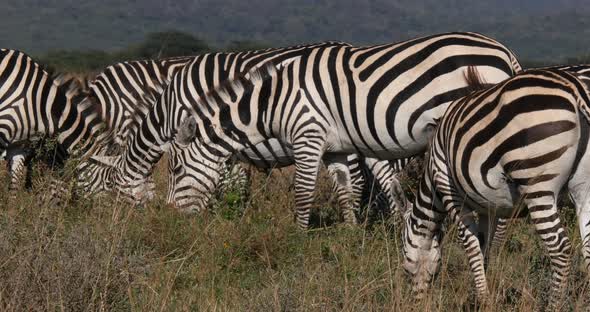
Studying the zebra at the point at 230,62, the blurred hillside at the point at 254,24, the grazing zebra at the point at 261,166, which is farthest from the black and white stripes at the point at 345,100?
the blurred hillside at the point at 254,24

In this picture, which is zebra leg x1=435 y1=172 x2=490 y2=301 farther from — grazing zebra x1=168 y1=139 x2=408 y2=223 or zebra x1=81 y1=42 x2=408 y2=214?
zebra x1=81 y1=42 x2=408 y2=214

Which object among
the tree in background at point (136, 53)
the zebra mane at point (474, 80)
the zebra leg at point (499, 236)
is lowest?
the zebra leg at point (499, 236)

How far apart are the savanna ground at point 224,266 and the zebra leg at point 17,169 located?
0.44 feet

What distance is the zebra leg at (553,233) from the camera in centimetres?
463

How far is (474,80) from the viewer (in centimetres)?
636

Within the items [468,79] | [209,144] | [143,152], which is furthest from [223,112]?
[468,79]

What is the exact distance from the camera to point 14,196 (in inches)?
293

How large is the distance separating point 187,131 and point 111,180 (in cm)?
134

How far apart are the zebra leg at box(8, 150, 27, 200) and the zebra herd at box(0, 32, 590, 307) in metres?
0.02

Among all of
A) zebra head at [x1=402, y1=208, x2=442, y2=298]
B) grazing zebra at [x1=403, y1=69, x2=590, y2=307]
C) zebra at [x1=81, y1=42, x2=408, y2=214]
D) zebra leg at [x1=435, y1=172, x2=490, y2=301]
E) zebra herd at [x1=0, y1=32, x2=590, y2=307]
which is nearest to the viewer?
grazing zebra at [x1=403, y1=69, x2=590, y2=307]

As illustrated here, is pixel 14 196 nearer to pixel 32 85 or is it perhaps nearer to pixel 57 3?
pixel 32 85

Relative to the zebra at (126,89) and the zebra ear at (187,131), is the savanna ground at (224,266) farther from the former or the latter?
the zebra at (126,89)

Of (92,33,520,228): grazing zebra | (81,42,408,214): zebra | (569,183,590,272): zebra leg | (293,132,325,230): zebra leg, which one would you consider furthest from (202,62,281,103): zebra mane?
(569,183,590,272): zebra leg

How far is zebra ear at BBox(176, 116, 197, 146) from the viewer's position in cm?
805
